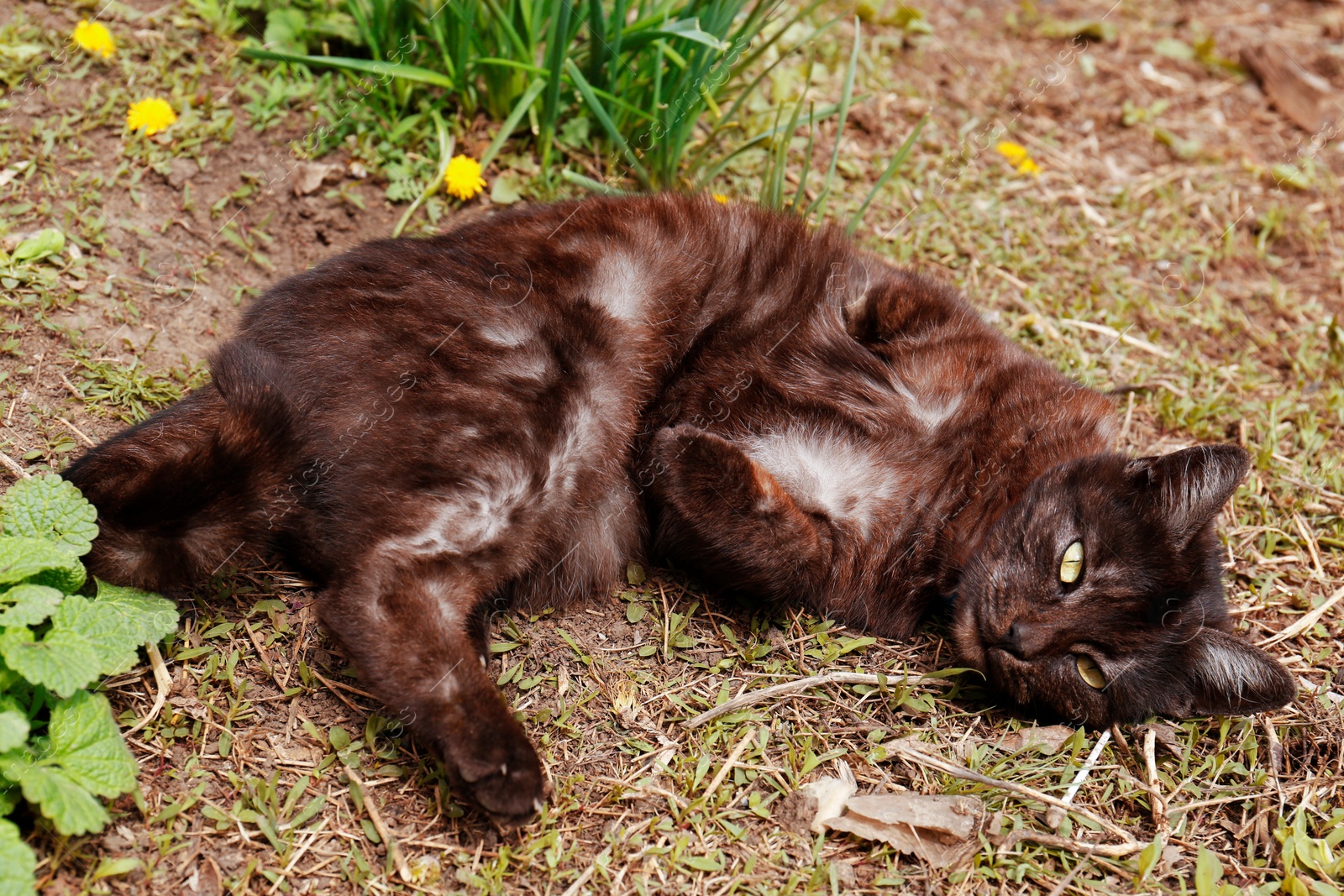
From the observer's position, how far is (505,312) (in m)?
2.67

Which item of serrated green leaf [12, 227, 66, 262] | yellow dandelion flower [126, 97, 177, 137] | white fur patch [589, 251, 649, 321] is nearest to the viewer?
Result: white fur patch [589, 251, 649, 321]

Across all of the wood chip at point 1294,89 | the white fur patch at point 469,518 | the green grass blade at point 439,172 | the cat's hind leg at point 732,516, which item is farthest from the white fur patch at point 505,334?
the wood chip at point 1294,89

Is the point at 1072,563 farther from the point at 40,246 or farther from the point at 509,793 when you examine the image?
the point at 40,246

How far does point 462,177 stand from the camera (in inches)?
145

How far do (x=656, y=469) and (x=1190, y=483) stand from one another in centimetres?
146

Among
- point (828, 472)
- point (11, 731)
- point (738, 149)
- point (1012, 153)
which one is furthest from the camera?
point (1012, 153)

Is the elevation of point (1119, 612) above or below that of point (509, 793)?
above

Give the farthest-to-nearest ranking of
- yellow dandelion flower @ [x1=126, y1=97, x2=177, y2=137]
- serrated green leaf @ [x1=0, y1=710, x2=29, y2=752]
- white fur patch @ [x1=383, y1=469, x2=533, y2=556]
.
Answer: yellow dandelion flower @ [x1=126, y1=97, x2=177, y2=137] → white fur patch @ [x1=383, y1=469, x2=533, y2=556] → serrated green leaf @ [x1=0, y1=710, x2=29, y2=752]

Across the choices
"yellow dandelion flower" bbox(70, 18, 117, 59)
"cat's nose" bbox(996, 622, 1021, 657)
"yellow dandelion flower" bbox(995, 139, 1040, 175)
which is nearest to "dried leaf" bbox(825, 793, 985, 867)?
"cat's nose" bbox(996, 622, 1021, 657)

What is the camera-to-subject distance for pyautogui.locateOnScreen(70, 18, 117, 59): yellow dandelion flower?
11.8 feet

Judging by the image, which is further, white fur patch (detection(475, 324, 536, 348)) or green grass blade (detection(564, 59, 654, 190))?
green grass blade (detection(564, 59, 654, 190))

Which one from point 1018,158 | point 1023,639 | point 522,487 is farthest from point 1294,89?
point 522,487

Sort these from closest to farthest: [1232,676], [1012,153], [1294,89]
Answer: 1. [1232,676]
2. [1012,153]
3. [1294,89]

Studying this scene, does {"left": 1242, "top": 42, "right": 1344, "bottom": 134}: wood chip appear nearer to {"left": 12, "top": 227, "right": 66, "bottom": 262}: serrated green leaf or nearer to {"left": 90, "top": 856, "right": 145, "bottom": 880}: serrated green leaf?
{"left": 12, "top": 227, "right": 66, "bottom": 262}: serrated green leaf
